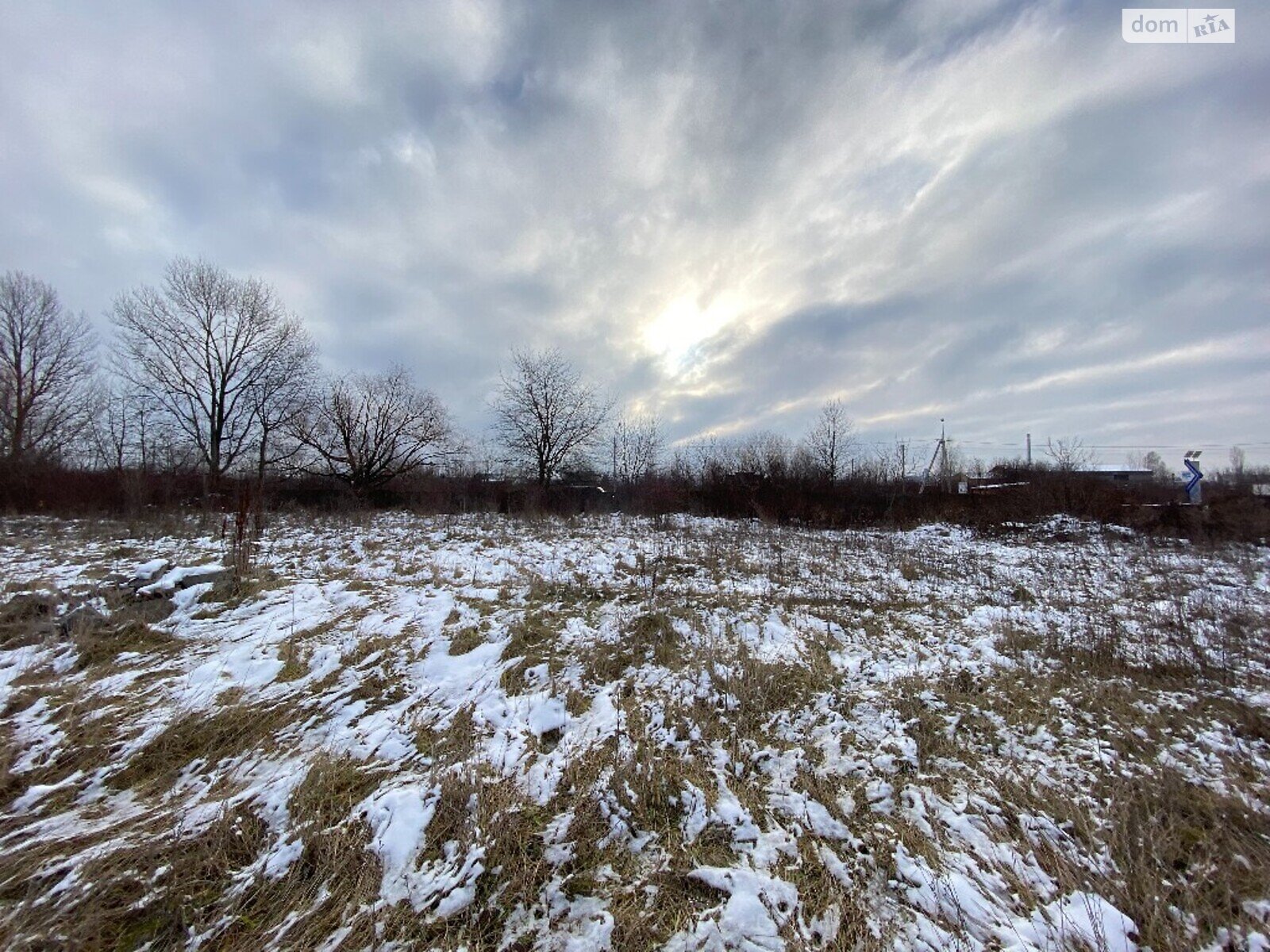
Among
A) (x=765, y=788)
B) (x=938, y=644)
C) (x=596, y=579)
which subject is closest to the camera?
(x=765, y=788)

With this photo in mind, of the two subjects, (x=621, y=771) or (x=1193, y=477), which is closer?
(x=621, y=771)

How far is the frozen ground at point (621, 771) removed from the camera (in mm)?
2289

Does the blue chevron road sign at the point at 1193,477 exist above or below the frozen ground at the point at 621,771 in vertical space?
above

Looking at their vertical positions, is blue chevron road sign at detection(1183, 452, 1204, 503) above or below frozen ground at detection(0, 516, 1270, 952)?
above

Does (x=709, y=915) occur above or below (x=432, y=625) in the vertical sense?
below

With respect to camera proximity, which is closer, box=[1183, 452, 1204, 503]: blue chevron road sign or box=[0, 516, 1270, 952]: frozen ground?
box=[0, 516, 1270, 952]: frozen ground

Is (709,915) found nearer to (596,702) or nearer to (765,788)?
(765,788)

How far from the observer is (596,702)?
4289 millimetres

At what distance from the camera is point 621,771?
3256 mm

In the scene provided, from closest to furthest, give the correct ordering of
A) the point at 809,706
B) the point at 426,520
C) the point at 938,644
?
the point at 809,706 → the point at 938,644 → the point at 426,520

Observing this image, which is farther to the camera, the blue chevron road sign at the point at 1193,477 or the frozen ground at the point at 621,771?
the blue chevron road sign at the point at 1193,477

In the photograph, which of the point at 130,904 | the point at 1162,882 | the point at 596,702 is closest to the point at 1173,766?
the point at 1162,882

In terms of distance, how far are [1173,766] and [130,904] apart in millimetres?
6399

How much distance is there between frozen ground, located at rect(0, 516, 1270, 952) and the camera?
2.29m
